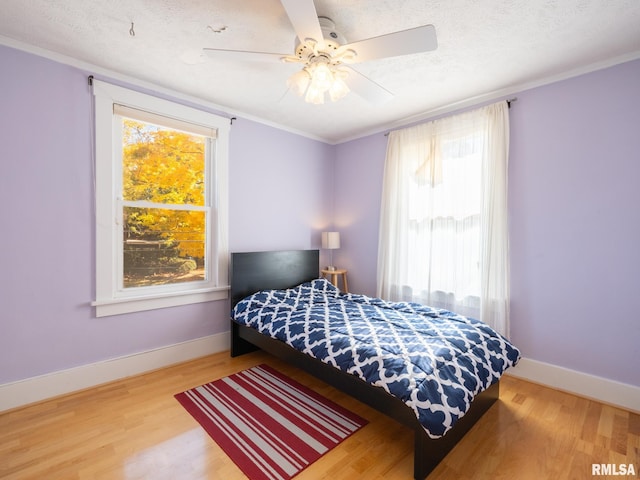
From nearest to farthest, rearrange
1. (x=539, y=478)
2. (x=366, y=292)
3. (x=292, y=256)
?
1. (x=539, y=478)
2. (x=292, y=256)
3. (x=366, y=292)

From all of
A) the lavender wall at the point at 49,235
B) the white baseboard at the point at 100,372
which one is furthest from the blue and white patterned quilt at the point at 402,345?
the lavender wall at the point at 49,235

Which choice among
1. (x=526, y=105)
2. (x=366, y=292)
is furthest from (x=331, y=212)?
(x=526, y=105)

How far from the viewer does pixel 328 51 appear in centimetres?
173

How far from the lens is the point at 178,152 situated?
2895mm

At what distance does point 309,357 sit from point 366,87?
1.95m

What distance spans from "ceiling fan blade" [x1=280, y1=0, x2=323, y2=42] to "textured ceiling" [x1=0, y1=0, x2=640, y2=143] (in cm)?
27

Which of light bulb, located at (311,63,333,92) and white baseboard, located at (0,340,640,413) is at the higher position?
light bulb, located at (311,63,333,92)

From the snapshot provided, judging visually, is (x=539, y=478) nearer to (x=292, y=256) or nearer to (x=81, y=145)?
(x=292, y=256)

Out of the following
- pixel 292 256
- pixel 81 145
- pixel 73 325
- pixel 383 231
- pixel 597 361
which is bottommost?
pixel 597 361

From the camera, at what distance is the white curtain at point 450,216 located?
106 inches

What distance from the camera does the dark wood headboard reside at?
3.04m

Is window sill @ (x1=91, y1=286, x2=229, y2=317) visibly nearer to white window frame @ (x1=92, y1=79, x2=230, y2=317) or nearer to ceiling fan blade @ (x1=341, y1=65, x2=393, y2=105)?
white window frame @ (x1=92, y1=79, x2=230, y2=317)

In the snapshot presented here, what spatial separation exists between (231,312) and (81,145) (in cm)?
191

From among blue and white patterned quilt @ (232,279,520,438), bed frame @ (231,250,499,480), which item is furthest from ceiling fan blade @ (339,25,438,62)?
bed frame @ (231,250,499,480)
